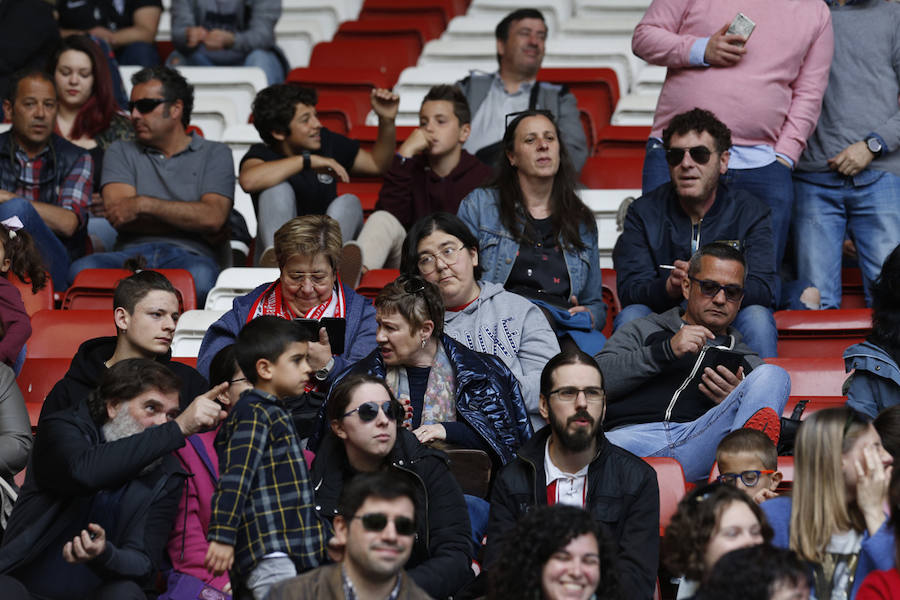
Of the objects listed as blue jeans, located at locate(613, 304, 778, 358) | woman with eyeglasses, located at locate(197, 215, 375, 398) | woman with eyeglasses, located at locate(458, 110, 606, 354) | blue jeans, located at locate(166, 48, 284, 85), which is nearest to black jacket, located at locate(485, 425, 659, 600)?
woman with eyeglasses, located at locate(197, 215, 375, 398)

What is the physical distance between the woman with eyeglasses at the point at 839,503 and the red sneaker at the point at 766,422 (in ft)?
2.26

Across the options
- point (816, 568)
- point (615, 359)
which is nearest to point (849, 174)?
point (615, 359)

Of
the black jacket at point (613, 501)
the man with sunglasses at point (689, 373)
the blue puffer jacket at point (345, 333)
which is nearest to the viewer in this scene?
the black jacket at point (613, 501)

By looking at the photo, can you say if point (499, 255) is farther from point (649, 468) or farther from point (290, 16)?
point (290, 16)

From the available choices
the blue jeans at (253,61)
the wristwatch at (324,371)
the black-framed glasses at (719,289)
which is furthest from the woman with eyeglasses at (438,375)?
the blue jeans at (253,61)

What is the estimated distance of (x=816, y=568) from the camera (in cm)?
318

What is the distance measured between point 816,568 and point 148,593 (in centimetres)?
155

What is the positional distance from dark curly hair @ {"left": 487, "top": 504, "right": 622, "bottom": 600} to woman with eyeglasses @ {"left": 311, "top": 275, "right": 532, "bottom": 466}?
34.8 inches

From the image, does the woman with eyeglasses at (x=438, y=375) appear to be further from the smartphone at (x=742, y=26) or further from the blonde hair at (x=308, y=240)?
the smartphone at (x=742, y=26)

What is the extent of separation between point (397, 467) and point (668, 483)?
78 centimetres

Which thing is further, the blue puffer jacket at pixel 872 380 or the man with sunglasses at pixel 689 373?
the man with sunglasses at pixel 689 373

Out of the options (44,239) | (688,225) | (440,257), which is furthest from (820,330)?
(44,239)

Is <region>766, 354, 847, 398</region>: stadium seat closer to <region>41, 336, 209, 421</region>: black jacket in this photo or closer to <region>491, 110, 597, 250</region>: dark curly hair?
<region>491, 110, 597, 250</region>: dark curly hair

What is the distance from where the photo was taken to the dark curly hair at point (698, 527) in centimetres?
310
